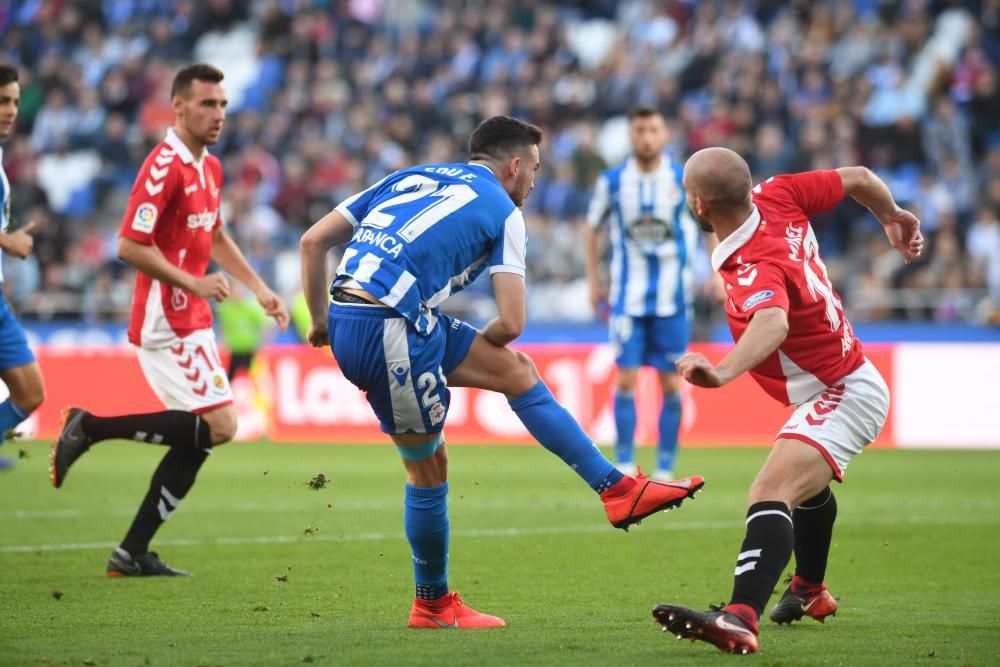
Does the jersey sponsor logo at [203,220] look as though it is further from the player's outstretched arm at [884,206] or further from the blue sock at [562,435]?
the player's outstretched arm at [884,206]

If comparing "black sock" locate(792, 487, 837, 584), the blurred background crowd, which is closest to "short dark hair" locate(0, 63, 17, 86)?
"black sock" locate(792, 487, 837, 584)

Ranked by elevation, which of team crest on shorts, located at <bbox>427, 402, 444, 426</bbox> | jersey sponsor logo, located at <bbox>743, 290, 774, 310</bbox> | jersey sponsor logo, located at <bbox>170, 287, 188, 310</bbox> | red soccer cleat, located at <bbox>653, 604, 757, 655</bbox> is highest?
jersey sponsor logo, located at <bbox>743, 290, 774, 310</bbox>

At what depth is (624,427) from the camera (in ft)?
38.7

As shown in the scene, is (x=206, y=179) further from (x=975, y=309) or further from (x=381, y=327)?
(x=975, y=309)

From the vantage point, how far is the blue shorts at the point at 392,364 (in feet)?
18.3

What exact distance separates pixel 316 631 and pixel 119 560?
2121mm

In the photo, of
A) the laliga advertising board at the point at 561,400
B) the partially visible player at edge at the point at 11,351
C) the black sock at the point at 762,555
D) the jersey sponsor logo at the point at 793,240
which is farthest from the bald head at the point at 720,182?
the laliga advertising board at the point at 561,400

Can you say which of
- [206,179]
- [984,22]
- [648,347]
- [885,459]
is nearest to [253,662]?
[206,179]

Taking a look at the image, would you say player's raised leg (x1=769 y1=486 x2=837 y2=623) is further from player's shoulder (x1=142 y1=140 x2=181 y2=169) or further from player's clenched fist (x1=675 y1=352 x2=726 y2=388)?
player's shoulder (x1=142 y1=140 x2=181 y2=169)

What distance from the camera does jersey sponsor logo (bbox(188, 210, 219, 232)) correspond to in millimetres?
7652

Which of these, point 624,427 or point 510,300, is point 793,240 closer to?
point 510,300

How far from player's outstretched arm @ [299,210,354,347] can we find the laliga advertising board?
10.3 meters

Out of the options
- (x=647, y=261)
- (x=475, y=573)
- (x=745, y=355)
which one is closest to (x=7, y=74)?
(x=475, y=573)

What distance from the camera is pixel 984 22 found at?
2033 cm
